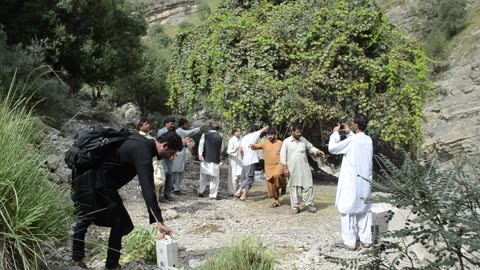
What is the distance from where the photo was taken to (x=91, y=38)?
17891 mm

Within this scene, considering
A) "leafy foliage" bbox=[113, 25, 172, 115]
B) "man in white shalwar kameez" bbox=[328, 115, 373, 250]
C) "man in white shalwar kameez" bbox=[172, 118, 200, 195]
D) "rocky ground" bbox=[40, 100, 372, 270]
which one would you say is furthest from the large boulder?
"man in white shalwar kameez" bbox=[328, 115, 373, 250]

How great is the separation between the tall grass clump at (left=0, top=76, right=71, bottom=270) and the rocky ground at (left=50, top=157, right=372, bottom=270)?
533 millimetres

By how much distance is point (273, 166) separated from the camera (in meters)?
9.95

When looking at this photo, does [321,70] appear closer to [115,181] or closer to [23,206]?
[115,181]

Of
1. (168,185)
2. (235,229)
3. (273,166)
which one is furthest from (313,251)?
(168,185)

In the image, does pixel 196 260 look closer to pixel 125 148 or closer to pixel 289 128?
pixel 125 148

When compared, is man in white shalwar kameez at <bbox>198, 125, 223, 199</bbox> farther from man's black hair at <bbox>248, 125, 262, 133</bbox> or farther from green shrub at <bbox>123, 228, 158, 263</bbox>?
green shrub at <bbox>123, 228, 158, 263</bbox>

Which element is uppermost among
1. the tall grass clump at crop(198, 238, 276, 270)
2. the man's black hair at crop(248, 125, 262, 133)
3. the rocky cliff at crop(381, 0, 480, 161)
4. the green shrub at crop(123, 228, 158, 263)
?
the tall grass clump at crop(198, 238, 276, 270)

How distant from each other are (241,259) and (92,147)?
5.53 ft

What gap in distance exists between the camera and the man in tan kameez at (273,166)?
9.84 meters

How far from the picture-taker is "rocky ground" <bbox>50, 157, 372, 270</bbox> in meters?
5.74

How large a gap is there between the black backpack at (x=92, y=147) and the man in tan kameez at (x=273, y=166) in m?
5.49

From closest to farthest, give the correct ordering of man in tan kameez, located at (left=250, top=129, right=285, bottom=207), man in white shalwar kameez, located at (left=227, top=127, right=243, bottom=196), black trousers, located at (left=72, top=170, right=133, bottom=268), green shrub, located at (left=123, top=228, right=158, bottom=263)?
black trousers, located at (left=72, top=170, right=133, bottom=268), green shrub, located at (left=123, top=228, right=158, bottom=263), man in tan kameez, located at (left=250, top=129, right=285, bottom=207), man in white shalwar kameez, located at (left=227, top=127, right=243, bottom=196)

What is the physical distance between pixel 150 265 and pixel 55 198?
166cm
